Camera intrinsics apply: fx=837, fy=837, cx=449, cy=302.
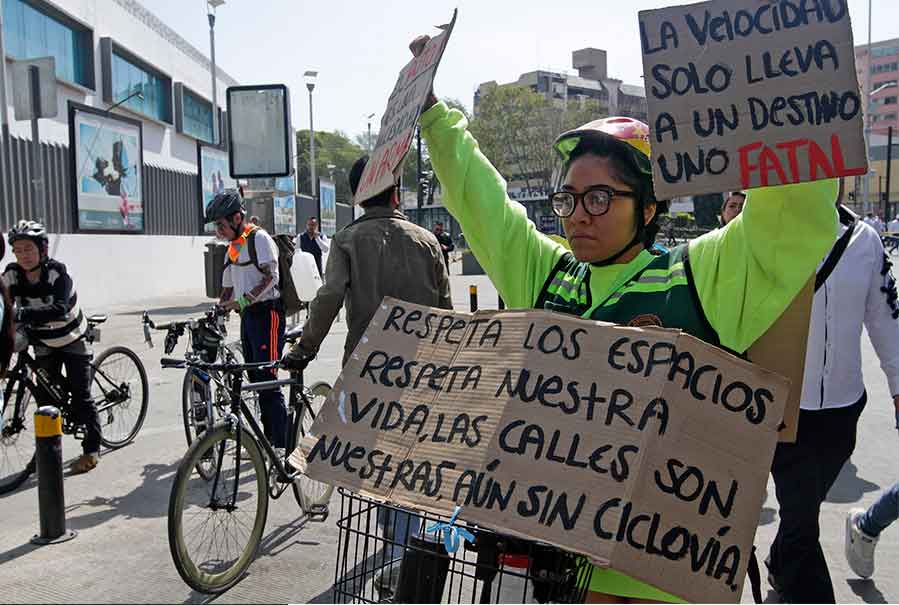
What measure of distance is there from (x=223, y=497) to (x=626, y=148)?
2.95m

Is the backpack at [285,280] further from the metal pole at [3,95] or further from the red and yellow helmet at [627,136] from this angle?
the metal pole at [3,95]

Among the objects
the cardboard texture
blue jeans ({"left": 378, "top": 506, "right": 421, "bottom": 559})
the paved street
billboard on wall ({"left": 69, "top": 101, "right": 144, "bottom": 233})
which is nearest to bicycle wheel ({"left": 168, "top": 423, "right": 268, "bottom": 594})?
the paved street

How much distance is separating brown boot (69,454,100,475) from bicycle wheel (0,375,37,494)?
0.29 metres

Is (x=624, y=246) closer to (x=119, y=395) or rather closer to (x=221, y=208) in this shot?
(x=221, y=208)

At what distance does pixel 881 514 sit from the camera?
12.8 ft

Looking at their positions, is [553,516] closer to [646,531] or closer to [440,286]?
[646,531]

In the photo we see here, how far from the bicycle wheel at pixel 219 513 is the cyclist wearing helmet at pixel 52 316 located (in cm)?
246

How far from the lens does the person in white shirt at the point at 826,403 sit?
121 inches

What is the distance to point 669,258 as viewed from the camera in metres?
2.12

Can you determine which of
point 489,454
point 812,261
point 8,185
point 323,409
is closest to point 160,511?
point 323,409

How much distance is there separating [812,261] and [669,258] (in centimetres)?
35

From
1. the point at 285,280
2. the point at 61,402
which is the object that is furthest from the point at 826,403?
the point at 61,402

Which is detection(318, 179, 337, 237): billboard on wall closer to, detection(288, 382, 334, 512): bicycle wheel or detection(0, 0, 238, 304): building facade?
detection(0, 0, 238, 304): building facade

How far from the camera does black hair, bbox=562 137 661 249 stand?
2.14 m
